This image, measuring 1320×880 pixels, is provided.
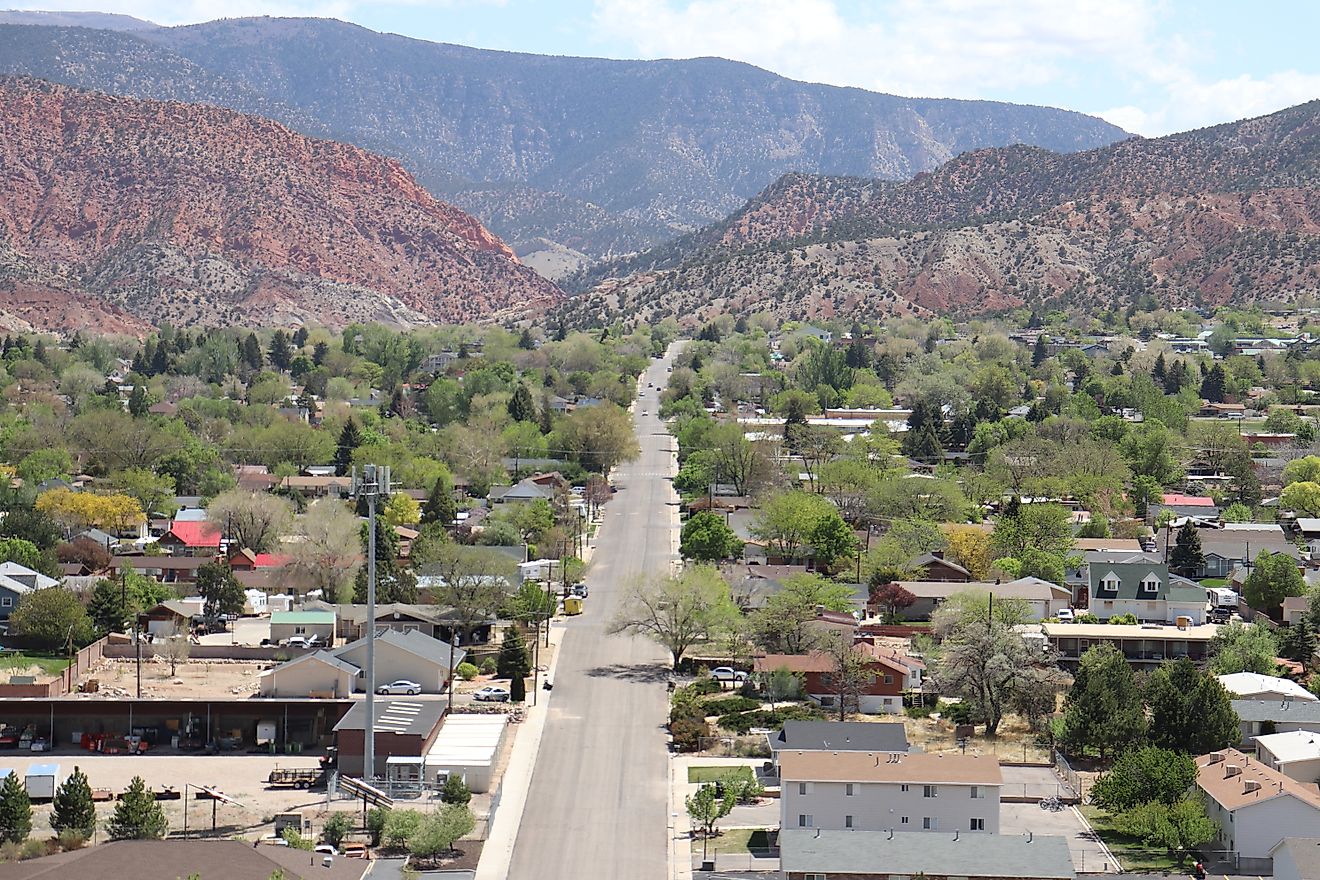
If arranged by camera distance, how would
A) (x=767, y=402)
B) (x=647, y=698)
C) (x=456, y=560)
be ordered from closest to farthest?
1. (x=647, y=698)
2. (x=456, y=560)
3. (x=767, y=402)

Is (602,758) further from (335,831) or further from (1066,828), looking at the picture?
(1066,828)

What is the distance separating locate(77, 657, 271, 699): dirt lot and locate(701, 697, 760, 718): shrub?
14.0 m

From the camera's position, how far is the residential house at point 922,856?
41531mm

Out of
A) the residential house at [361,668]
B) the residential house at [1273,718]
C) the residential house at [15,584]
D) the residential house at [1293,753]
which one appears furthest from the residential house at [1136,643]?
the residential house at [15,584]

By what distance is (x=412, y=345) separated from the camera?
177625 mm

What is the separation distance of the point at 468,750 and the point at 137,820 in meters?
10.5

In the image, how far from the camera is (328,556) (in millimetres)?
78875

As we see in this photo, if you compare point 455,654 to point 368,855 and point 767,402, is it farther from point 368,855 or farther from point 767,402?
point 767,402

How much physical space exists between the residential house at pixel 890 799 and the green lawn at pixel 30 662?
28477 mm

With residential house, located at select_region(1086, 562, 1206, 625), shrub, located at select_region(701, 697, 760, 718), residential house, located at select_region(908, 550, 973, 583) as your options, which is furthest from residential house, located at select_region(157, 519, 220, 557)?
residential house, located at select_region(1086, 562, 1206, 625)

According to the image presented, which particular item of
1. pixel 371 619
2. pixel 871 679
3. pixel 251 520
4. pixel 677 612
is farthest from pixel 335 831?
pixel 251 520

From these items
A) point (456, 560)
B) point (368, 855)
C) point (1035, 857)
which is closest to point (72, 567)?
point (456, 560)

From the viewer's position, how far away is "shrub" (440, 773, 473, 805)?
4838 centimetres

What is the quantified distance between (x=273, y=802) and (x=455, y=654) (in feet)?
52.2
